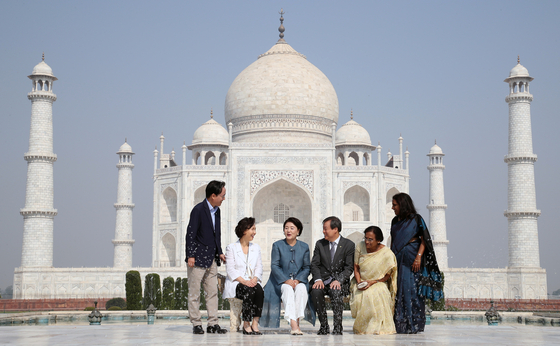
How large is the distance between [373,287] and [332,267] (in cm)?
38

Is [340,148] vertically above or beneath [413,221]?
above

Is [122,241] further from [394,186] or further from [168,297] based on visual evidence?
[168,297]

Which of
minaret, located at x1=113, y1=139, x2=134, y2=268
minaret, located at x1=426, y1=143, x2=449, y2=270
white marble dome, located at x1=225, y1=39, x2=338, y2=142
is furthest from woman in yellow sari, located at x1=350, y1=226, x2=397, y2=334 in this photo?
minaret, located at x1=113, y1=139, x2=134, y2=268

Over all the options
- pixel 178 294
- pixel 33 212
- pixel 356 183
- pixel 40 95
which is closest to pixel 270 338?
pixel 178 294

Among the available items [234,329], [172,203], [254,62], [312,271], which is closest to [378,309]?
[312,271]

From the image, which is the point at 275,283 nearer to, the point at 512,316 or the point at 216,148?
the point at 512,316

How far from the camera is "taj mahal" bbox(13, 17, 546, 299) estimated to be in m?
20.1

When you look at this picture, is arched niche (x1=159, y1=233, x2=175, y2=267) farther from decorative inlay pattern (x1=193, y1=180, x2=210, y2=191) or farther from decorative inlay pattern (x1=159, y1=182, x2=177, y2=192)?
decorative inlay pattern (x1=193, y1=180, x2=210, y2=191)

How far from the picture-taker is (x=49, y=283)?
1984 cm

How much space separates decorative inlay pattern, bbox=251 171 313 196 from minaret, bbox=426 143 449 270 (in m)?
6.29

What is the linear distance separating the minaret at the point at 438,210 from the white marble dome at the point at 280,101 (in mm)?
4551

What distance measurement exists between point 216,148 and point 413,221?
19047 mm

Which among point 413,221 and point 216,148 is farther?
point 216,148

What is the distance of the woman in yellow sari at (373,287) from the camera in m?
5.39
